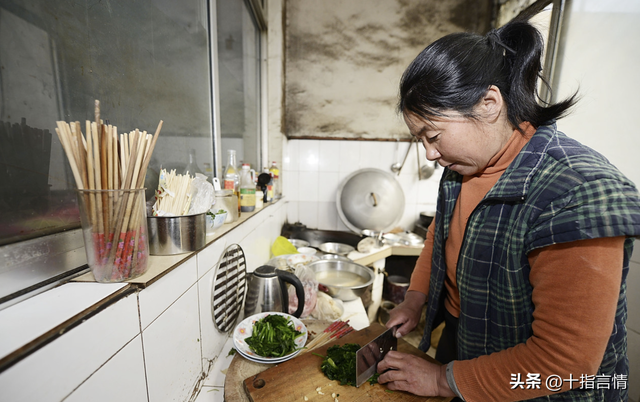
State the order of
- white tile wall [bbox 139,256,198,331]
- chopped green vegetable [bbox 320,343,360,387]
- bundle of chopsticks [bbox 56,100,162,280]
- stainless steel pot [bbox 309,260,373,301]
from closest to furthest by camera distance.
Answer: bundle of chopsticks [bbox 56,100,162,280] → white tile wall [bbox 139,256,198,331] → chopped green vegetable [bbox 320,343,360,387] → stainless steel pot [bbox 309,260,373,301]

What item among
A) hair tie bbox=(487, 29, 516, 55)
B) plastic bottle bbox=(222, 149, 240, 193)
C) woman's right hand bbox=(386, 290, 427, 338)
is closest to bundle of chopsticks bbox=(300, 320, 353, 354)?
woman's right hand bbox=(386, 290, 427, 338)

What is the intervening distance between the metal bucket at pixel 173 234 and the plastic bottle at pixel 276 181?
141cm

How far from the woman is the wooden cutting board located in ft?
0.12

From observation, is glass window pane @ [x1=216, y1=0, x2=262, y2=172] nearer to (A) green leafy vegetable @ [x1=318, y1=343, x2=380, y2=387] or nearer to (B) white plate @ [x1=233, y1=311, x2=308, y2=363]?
(B) white plate @ [x1=233, y1=311, x2=308, y2=363]

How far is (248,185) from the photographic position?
152 cm

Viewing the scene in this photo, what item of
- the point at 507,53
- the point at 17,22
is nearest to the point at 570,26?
the point at 507,53

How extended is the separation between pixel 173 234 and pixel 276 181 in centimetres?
178

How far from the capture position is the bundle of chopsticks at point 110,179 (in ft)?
1.52

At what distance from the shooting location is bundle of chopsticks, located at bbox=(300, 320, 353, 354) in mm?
959

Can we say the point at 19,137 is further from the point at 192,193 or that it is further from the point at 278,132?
the point at 278,132

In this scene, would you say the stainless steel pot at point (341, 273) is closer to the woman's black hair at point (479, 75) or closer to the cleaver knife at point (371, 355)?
the cleaver knife at point (371, 355)

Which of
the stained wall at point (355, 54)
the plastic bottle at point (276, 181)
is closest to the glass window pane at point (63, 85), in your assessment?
the plastic bottle at point (276, 181)

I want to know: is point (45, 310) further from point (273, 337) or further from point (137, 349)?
point (273, 337)

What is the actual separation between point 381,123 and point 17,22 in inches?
101
